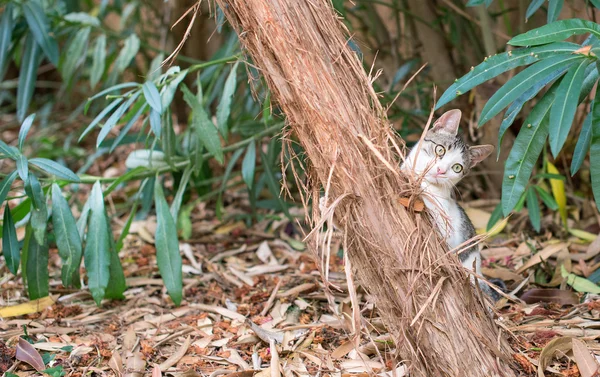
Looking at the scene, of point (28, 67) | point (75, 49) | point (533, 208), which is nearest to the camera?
point (533, 208)

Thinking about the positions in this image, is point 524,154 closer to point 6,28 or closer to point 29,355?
point 29,355

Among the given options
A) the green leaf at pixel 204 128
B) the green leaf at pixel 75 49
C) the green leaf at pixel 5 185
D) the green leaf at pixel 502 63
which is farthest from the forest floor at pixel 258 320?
the green leaf at pixel 75 49

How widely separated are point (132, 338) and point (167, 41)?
11.2 ft

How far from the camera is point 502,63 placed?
2.12 metres

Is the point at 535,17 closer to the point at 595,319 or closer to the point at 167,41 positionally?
the point at 595,319

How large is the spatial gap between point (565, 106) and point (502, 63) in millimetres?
256

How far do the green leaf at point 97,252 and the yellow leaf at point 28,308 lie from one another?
34cm

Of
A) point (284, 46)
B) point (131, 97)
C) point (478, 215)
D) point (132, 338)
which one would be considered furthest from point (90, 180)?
point (478, 215)

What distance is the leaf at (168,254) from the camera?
290 cm

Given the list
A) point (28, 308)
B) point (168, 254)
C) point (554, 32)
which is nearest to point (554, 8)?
point (554, 32)

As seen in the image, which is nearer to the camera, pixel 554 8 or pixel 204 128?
pixel 554 8

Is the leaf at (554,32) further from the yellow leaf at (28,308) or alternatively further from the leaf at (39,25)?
the leaf at (39,25)

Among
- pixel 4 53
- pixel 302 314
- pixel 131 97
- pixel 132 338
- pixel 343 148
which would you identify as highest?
pixel 4 53

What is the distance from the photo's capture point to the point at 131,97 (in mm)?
2986
